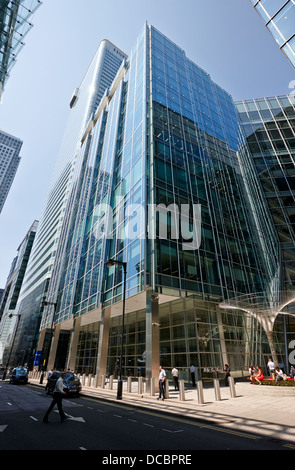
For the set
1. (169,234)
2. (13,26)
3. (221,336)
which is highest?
(13,26)

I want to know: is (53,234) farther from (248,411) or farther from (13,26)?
(248,411)

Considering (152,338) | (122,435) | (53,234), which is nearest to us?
(122,435)

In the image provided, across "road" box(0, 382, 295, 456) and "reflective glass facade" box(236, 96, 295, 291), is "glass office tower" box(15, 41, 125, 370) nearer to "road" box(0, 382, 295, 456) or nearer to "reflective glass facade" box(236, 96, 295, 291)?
"reflective glass facade" box(236, 96, 295, 291)

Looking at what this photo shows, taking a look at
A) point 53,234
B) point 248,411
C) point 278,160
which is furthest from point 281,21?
point 53,234

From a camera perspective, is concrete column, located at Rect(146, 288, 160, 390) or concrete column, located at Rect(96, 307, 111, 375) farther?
concrete column, located at Rect(96, 307, 111, 375)

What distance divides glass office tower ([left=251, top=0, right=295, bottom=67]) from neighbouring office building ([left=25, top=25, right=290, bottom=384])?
11694 millimetres

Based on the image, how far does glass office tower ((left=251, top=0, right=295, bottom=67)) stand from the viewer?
621 inches

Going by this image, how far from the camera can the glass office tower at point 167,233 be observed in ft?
67.5

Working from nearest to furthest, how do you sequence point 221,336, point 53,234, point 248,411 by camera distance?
1. point 248,411
2. point 221,336
3. point 53,234

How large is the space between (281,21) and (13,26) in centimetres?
1798

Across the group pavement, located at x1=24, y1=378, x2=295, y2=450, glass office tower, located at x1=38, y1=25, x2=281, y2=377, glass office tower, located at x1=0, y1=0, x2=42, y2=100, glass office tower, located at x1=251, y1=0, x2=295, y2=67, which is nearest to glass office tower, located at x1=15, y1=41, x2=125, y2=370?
glass office tower, located at x1=38, y1=25, x2=281, y2=377

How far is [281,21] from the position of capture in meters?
16.4

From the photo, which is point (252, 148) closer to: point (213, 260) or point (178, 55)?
point (178, 55)
